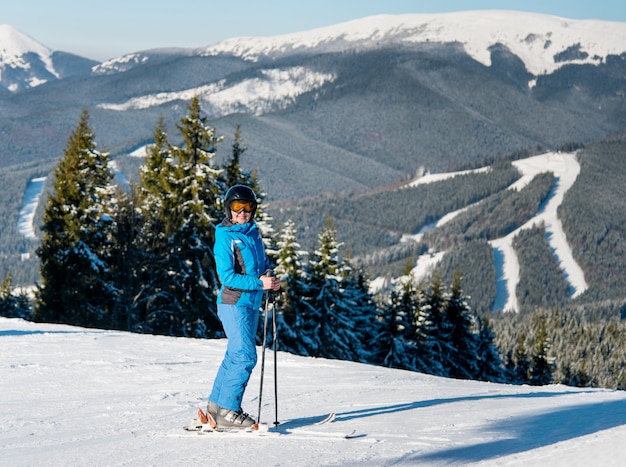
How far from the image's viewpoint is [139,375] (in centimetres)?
1094

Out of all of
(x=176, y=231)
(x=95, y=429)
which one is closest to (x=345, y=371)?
(x=95, y=429)

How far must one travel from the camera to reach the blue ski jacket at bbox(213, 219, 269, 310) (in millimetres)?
7098

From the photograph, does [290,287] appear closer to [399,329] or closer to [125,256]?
[125,256]

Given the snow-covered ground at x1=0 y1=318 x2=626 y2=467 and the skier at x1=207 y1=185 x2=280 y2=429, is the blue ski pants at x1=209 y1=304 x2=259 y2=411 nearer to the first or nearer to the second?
the skier at x1=207 y1=185 x2=280 y2=429

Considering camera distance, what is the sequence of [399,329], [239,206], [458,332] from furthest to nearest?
[458,332] → [399,329] → [239,206]

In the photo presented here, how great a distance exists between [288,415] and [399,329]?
3008cm

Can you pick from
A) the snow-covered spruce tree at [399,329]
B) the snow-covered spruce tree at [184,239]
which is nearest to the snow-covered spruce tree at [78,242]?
the snow-covered spruce tree at [184,239]

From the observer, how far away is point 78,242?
29141 millimetres

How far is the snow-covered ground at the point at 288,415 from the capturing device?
6.48 metres

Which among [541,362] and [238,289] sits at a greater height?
[238,289]

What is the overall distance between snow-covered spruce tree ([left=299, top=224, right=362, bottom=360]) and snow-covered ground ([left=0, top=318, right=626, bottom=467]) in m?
20.4

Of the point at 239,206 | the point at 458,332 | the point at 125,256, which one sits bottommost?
the point at 458,332

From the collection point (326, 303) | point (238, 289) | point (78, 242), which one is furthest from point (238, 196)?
point (326, 303)

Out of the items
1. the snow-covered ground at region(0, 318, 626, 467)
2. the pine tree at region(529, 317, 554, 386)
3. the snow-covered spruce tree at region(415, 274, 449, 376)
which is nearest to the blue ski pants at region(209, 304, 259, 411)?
the snow-covered ground at region(0, 318, 626, 467)
